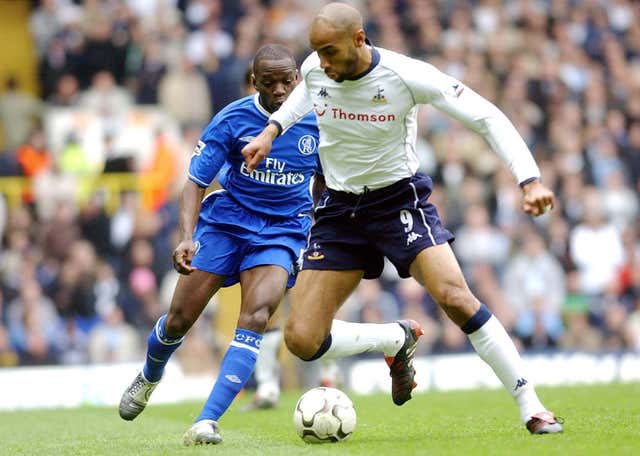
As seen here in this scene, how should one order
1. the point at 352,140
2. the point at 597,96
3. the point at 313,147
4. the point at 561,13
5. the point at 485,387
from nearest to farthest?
the point at 352,140 < the point at 313,147 < the point at 485,387 < the point at 597,96 < the point at 561,13

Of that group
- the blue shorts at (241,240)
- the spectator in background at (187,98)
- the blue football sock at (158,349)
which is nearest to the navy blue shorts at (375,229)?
the blue shorts at (241,240)

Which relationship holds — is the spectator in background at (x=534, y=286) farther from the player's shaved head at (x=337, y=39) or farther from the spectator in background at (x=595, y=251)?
the player's shaved head at (x=337, y=39)

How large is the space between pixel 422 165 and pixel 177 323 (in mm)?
9485

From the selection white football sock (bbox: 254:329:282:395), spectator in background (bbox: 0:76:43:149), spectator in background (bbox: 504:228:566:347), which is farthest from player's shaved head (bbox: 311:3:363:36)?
spectator in background (bbox: 0:76:43:149)

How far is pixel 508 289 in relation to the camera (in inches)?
667

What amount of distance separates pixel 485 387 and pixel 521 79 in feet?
21.9

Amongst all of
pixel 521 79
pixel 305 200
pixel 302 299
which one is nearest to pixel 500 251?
pixel 521 79

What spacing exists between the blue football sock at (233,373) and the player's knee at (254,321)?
4 centimetres

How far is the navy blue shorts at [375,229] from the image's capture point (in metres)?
7.74

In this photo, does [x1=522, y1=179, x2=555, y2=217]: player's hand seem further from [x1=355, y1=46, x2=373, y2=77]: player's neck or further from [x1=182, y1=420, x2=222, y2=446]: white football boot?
[x1=182, y1=420, x2=222, y2=446]: white football boot

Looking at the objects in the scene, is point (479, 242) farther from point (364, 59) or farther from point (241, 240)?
point (364, 59)

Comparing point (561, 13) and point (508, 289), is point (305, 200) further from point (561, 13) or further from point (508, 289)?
point (561, 13)

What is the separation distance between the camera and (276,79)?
8.61 m

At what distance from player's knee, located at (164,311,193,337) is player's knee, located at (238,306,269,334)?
26.2 inches
